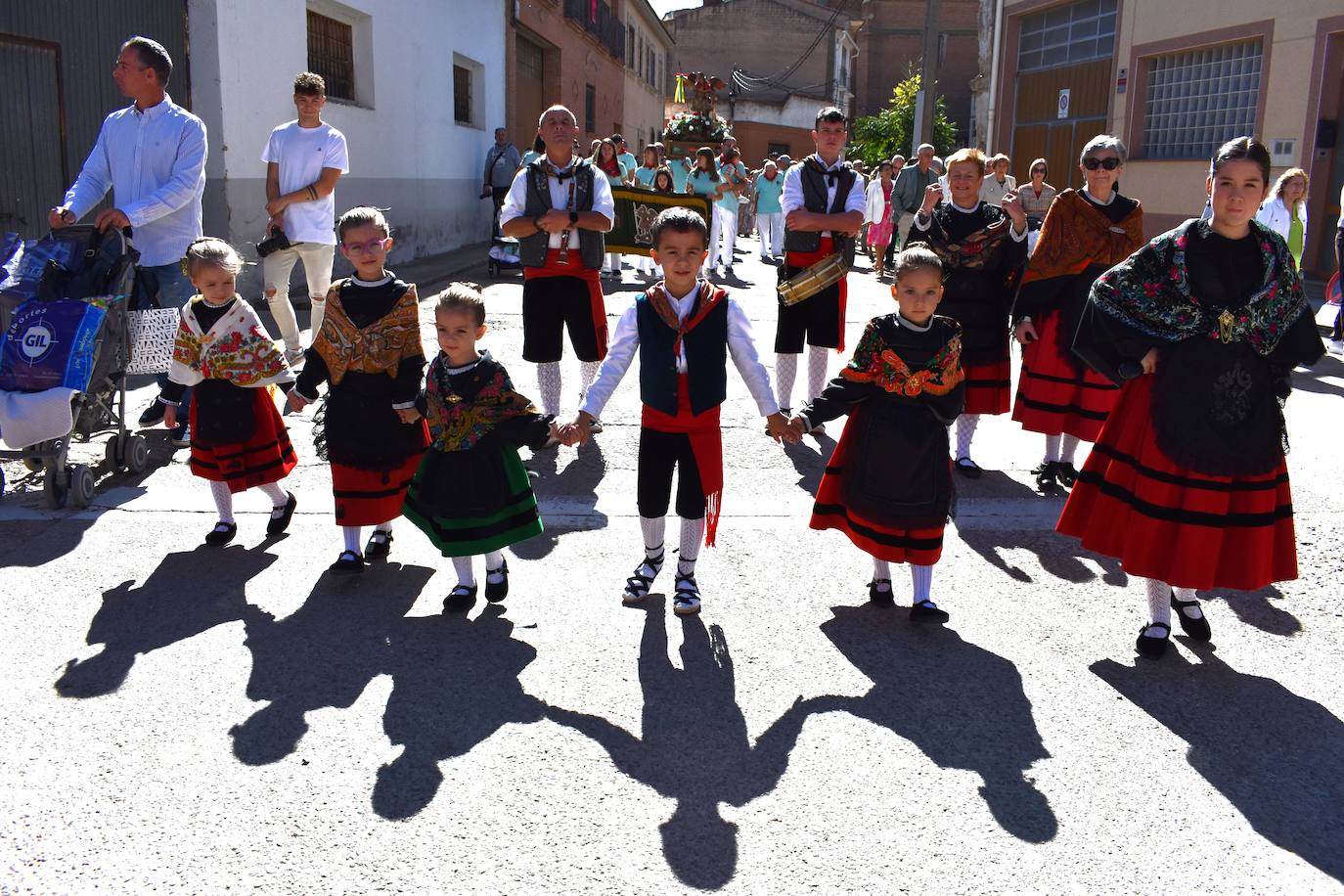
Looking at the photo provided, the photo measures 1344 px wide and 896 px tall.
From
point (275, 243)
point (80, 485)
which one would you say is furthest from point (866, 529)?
point (275, 243)

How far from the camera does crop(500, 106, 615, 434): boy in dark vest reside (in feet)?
21.5

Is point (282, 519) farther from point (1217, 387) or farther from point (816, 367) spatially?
point (1217, 387)

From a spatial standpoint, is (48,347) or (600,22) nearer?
(48,347)

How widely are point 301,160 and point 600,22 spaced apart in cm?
2568

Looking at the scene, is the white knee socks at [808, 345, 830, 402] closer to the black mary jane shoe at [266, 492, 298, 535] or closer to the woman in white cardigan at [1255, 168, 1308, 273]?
the black mary jane shoe at [266, 492, 298, 535]

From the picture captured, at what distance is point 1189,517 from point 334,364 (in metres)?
3.31

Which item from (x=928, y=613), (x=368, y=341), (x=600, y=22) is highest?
(x=600, y=22)

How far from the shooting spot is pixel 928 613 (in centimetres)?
430

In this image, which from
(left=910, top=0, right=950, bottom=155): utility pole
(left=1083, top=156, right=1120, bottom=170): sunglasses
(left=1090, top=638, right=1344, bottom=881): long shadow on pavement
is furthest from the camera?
(left=910, top=0, right=950, bottom=155): utility pole

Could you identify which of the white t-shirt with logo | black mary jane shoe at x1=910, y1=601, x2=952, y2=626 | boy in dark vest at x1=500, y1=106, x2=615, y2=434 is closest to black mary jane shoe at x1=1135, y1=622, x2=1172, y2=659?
black mary jane shoe at x1=910, y1=601, x2=952, y2=626

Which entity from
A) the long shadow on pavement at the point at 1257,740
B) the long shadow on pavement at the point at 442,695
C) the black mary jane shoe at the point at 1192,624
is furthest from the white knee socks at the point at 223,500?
the black mary jane shoe at the point at 1192,624

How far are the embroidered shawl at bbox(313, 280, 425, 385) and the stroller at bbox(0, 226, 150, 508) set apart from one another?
1.61 m

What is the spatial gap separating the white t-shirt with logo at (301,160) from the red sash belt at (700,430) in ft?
15.3

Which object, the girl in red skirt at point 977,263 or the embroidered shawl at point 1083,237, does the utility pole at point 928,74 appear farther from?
the embroidered shawl at point 1083,237
